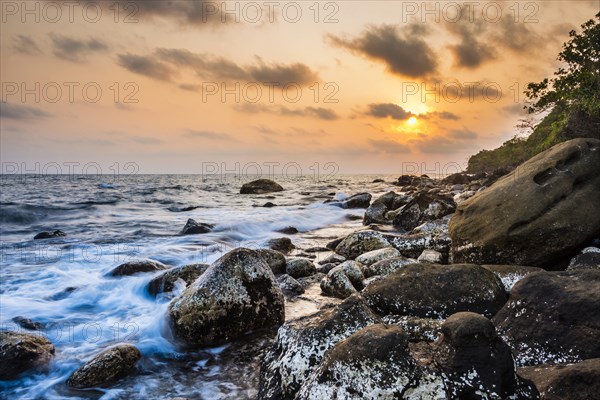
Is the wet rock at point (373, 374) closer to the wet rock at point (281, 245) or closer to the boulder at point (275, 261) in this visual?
the boulder at point (275, 261)

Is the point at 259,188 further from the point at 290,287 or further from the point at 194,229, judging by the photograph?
the point at 290,287

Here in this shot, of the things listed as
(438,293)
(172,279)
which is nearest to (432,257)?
(438,293)

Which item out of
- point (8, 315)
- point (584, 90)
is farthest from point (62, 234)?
point (584, 90)

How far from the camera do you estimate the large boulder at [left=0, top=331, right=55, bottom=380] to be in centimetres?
505

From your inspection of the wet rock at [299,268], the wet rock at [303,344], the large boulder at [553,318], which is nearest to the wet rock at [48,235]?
the wet rock at [299,268]

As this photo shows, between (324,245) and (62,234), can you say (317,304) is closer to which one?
(324,245)

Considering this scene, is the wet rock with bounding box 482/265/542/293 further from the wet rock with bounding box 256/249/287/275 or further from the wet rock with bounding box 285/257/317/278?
the wet rock with bounding box 256/249/287/275

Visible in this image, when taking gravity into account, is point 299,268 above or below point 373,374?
below

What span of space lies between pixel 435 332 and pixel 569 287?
64.3 inches

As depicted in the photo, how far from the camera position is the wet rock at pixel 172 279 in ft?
27.1

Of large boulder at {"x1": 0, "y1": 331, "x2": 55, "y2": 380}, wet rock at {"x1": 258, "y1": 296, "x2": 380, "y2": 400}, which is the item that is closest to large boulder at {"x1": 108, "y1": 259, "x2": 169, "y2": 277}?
large boulder at {"x1": 0, "y1": 331, "x2": 55, "y2": 380}

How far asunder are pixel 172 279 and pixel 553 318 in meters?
6.94

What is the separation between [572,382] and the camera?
296 cm

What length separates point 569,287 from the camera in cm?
426
